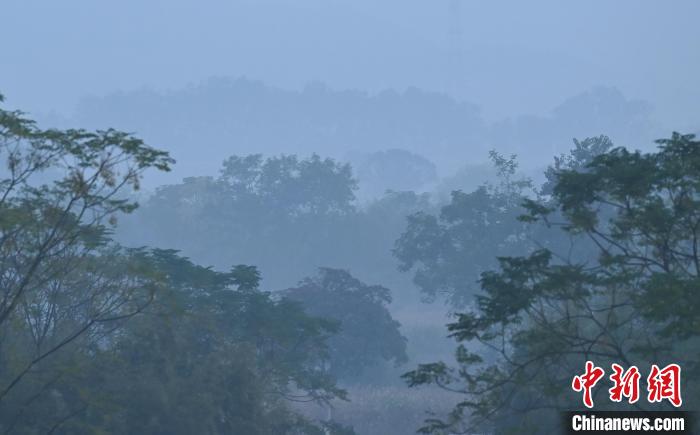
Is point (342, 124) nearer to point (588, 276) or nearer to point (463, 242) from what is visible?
point (463, 242)

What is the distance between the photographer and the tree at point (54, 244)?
559 inches

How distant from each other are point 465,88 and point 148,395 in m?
184

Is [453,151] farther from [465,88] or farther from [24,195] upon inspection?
[24,195]

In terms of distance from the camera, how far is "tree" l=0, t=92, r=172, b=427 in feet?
46.6

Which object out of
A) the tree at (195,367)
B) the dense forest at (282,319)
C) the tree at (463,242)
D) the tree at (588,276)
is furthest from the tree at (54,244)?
the tree at (463,242)

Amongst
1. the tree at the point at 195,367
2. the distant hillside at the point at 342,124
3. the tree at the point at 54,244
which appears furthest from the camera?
the distant hillside at the point at 342,124

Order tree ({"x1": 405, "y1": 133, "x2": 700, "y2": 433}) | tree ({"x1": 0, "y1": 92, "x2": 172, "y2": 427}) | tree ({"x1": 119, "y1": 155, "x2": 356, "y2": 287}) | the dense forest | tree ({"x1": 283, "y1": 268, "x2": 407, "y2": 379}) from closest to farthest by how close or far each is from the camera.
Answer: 1. tree ({"x1": 405, "y1": 133, "x2": 700, "y2": 433})
2. the dense forest
3. tree ({"x1": 0, "y1": 92, "x2": 172, "y2": 427})
4. tree ({"x1": 283, "y1": 268, "x2": 407, "y2": 379})
5. tree ({"x1": 119, "y1": 155, "x2": 356, "y2": 287})

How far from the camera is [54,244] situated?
48.4ft

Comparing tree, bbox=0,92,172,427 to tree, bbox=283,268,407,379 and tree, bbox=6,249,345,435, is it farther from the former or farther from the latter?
tree, bbox=283,268,407,379

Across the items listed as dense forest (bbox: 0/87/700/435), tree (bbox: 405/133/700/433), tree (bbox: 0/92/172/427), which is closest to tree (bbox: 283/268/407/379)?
dense forest (bbox: 0/87/700/435)

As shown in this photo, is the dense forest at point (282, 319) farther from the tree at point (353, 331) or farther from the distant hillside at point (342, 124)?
the distant hillside at point (342, 124)

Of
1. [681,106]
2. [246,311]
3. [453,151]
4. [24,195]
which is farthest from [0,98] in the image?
[681,106]

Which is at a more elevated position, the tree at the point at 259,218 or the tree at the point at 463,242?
the tree at the point at 259,218

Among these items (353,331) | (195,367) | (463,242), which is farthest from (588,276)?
(463,242)
